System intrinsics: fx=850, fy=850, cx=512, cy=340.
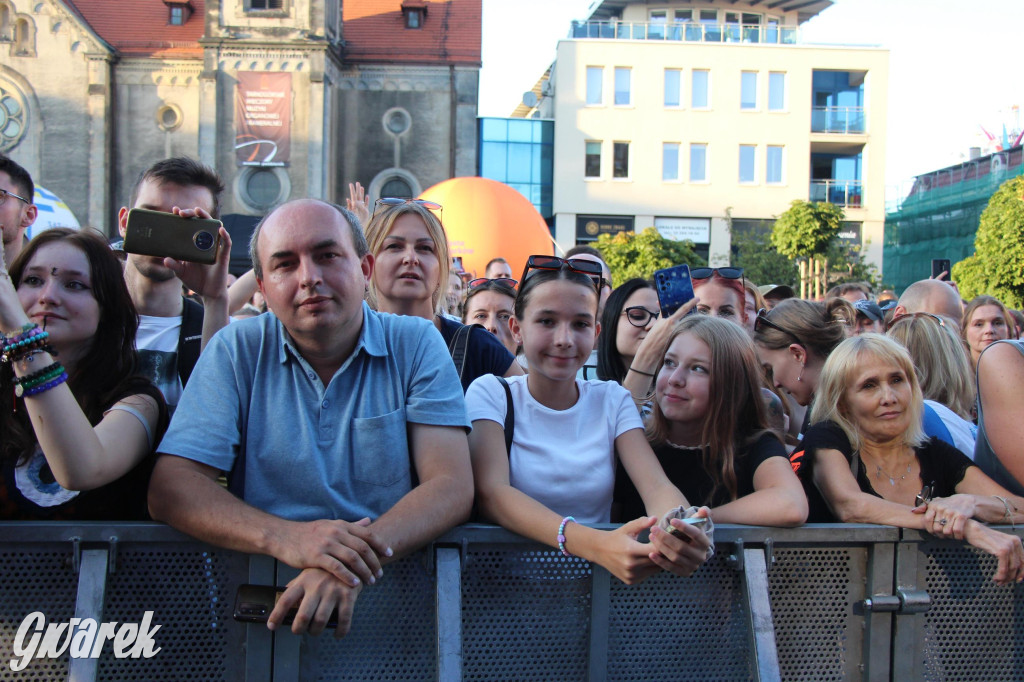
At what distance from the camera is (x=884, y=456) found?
10.8 ft

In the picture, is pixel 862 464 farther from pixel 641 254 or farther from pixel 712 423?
pixel 641 254

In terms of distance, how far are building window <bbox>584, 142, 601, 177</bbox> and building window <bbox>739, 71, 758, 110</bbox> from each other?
301 inches

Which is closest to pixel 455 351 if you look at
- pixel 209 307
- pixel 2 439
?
pixel 209 307

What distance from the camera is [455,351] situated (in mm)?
3889

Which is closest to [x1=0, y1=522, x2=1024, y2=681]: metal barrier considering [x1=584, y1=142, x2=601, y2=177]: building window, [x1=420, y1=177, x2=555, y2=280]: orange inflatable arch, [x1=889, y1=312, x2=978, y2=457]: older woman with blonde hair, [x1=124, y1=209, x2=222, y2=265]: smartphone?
[x1=124, y1=209, x2=222, y2=265]: smartphone

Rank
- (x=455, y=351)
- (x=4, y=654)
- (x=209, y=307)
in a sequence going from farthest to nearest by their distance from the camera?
(x=455, y=351) → (x=209, y=307) → (x=4, y=654)

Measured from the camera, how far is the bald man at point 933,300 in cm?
630

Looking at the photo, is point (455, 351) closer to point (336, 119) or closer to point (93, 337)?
point (93, 337)

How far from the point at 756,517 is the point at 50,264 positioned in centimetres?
251

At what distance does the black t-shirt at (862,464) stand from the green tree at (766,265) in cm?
2979

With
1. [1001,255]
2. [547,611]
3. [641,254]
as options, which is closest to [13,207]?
[547,611]

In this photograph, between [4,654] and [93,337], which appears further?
[93,337]

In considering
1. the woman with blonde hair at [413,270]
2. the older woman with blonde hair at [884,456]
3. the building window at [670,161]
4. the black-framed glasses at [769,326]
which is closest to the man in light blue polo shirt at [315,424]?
the woman with blonde hair at [413,270]

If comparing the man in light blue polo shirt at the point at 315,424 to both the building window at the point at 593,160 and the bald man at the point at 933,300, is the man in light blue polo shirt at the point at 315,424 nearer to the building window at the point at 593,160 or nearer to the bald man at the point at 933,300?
the bald man at the point at 933,300
